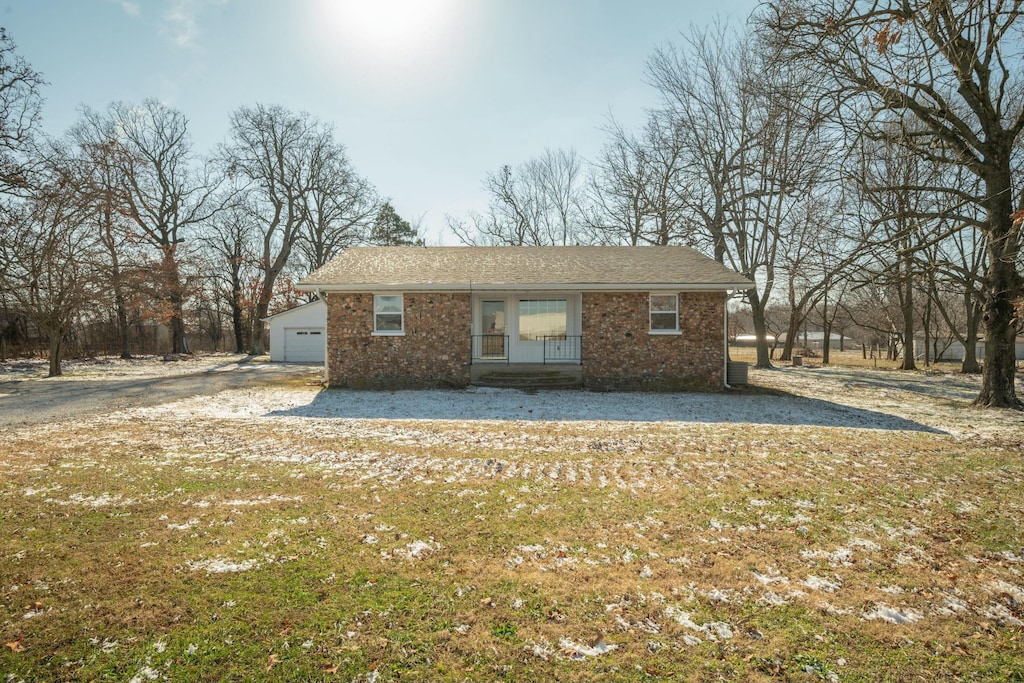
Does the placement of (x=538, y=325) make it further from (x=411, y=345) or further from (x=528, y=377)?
(x=411, y=345)

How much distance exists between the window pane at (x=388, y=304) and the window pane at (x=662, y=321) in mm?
7291

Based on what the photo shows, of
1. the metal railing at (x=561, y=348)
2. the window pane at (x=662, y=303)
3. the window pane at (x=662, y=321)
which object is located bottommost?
the metal railing at (x=561, y=348)

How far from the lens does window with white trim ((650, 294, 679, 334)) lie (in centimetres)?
1473

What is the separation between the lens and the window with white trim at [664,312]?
1473 cm

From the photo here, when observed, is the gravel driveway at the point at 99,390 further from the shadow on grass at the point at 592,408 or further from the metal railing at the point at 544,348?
the metal railing at the point at 544,348

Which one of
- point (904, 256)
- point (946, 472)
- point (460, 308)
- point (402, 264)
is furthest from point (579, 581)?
point (402, 264)

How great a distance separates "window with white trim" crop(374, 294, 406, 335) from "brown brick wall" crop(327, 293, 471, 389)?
191mm

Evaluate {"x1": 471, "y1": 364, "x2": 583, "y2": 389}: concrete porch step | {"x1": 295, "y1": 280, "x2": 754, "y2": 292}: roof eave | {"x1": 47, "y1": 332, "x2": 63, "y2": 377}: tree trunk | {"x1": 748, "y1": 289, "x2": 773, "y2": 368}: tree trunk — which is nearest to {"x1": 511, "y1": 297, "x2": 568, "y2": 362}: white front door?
{"x1": 471, "y1": 364, "x2": 583, "y2": 389}: concrete porch step

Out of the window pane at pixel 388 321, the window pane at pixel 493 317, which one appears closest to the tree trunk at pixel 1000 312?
the window pane at pixel 493 317

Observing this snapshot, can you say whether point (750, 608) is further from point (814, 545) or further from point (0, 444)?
point (0, 444)

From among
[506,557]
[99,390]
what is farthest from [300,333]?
[506,557]

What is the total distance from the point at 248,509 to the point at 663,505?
4005 mm

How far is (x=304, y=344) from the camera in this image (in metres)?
26.7

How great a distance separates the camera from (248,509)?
4879 mm
